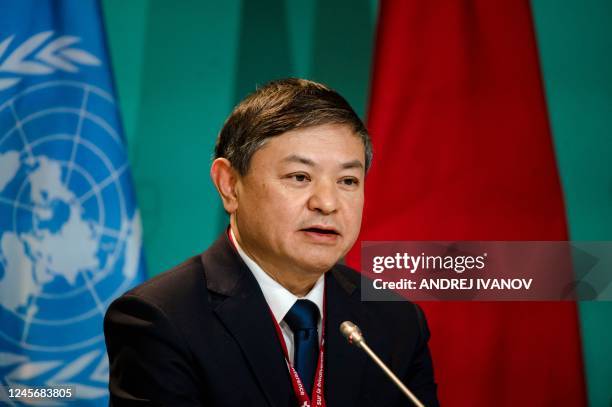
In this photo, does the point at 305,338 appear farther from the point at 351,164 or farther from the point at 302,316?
the point at 351,164

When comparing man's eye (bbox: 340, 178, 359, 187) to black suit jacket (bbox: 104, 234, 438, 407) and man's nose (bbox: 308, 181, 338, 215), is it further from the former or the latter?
black suit jacket (bbox: 104, 234, 438, 407)

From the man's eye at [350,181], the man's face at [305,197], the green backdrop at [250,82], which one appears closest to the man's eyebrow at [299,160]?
the man's face at [305,197]

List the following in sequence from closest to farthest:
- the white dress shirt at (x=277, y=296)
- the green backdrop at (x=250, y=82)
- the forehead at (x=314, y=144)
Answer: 1. the forehead at (x=314, y=144)
2. the white dress shirt at (x=277, y=296)
3. the green backdrop at (x=250, y=82)

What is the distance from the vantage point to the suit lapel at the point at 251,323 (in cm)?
171

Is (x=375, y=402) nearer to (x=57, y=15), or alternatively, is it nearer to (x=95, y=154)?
(x=95, y=154)

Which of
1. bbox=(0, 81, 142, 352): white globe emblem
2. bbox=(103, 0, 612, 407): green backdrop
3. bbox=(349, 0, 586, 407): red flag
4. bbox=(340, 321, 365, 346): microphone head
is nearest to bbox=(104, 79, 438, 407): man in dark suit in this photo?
bbox=(340, 321, 365, 346): microphone head

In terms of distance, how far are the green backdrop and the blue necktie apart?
106 centimetres

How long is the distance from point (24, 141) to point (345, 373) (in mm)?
1478

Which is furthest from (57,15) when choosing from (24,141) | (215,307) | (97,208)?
(215,307)

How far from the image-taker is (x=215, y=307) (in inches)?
69.6

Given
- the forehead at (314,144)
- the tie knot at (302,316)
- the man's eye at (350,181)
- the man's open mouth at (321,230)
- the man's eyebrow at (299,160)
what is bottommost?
the tie knot at (302,316)

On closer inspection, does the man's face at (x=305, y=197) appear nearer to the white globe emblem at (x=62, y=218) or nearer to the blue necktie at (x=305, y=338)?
the blue necktie at (x=305, y=338)

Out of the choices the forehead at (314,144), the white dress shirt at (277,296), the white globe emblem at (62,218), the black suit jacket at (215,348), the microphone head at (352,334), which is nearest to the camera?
the microphone head at (352,334)

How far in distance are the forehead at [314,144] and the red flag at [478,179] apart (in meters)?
0.80
